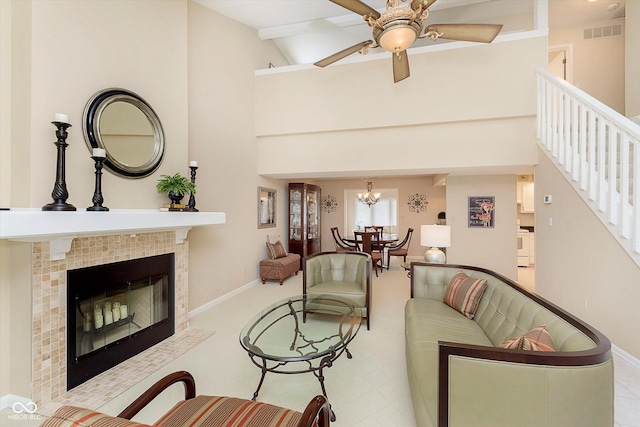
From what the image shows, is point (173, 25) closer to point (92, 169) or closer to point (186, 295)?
point (92, 169)

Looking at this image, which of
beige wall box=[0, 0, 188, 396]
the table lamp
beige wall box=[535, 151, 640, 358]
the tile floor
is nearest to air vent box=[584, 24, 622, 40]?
beige wall box=[535, 151, 640, 358]

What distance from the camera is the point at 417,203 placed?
7977 mm

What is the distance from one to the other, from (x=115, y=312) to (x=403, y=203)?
7.25 metres

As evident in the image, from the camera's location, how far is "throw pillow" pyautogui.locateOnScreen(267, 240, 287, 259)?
538 centimetres

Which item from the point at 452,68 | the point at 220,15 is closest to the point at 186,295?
the point at 220,15

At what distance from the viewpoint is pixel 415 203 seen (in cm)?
800

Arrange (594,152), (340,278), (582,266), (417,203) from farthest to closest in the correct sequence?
(417,203)
(340,278)
(582,266)
(594,152)

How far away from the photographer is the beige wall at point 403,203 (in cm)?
785

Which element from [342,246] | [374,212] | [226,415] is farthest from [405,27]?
[374,212]

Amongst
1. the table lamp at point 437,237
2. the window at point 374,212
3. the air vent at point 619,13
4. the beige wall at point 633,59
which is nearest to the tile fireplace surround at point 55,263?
the table lamp at point 437,237

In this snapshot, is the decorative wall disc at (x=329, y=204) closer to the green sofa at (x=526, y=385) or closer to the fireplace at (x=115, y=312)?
the fireplace at (x=115, y=312)

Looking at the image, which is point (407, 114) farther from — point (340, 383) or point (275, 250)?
point (340, 383)

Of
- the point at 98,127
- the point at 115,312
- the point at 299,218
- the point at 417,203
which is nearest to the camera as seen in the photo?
the point at 98,127

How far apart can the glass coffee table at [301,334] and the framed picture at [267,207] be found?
2.72 meters
